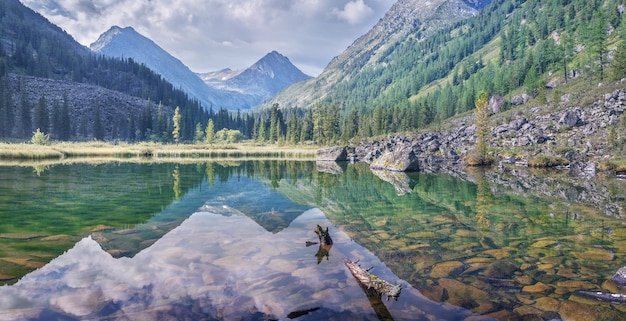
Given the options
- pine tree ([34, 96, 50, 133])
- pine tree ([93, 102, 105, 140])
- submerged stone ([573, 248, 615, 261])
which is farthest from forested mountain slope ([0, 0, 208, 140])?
submerged stone ([573, 248, 615, 261])

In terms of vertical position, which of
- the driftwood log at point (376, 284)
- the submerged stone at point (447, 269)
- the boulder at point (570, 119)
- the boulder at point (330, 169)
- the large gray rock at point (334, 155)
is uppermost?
the boulder at point (570, 119)

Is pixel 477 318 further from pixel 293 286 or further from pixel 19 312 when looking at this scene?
pixel 19 312

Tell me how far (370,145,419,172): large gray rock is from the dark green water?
24242mm

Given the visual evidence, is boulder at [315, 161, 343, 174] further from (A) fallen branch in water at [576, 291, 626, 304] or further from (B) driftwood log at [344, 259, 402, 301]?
(A) fallen branch in water at [576, 291, 626, 304]

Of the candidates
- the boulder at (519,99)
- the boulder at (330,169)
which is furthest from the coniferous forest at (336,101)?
the boulder at (330,169)

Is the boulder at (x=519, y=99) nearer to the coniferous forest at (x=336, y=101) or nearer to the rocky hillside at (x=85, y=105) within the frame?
the coniferous forest at (x=336, y=101)

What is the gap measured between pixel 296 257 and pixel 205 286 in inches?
128

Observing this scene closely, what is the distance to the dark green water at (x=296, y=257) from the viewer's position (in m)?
7.54

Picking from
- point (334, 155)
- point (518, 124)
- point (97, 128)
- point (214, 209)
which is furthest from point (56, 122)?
point (518, 124)

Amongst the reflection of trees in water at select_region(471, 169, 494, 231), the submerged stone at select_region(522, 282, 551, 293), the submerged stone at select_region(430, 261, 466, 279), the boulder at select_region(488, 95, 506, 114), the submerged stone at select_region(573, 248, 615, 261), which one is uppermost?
the boulder at select_region(488, 95, 506, 114)

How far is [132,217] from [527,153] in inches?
2262

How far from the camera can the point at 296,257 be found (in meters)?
11.0

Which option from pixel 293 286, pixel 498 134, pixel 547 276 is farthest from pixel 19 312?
pixel 498 134

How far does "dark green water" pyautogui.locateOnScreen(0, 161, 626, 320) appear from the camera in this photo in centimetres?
754
